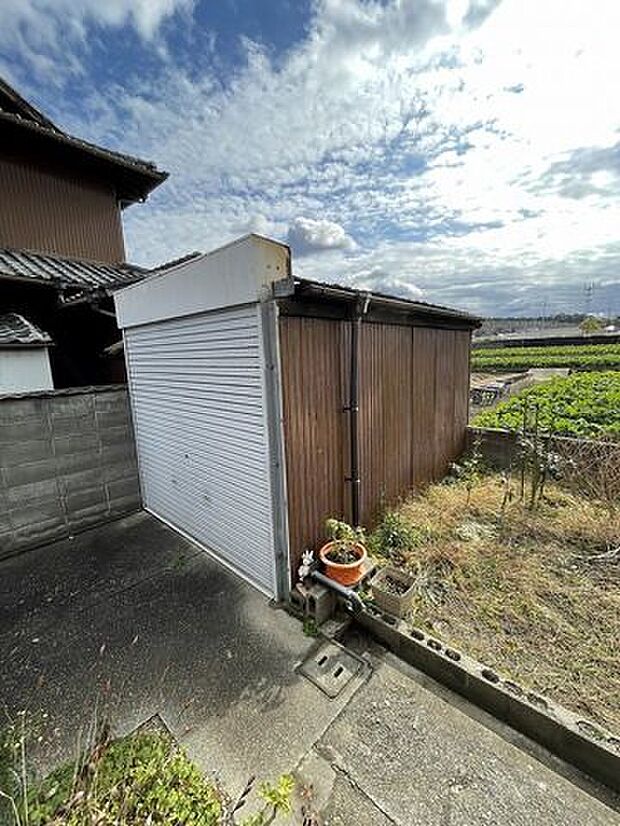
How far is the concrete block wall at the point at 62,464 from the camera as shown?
436 cm

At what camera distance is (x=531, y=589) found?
3.45 metres

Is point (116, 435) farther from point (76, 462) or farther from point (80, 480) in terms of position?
point (80, 480)

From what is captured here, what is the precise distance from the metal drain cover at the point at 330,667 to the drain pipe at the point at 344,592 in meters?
0.33

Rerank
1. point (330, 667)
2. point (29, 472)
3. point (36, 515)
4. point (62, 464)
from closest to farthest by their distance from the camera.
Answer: point (330, 667) → point (29, 472) → point (36, 515) → point (62, 464)

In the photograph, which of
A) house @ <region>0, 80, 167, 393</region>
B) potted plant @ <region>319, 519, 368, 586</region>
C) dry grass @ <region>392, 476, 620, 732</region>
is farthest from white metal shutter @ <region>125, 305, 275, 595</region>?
house @ <region>0, 80, 167, 393</region>

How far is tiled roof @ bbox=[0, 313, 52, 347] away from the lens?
4.73m

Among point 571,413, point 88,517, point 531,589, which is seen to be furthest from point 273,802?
point 571,413

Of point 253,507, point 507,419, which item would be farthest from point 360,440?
point 507,419

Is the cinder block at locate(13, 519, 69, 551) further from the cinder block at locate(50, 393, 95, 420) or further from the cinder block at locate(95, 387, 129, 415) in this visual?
the cinder block at locate(95, 387, 129, 415)

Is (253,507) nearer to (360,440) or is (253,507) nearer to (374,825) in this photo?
(360,440)

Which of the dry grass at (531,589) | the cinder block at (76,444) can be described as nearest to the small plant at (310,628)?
the dry grass at (531,589)

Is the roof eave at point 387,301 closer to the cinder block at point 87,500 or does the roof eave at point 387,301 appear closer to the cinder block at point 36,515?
the cinder block at point 87,500

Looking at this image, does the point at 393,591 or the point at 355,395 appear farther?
the point at 355,395

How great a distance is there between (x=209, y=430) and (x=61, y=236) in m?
6.84
